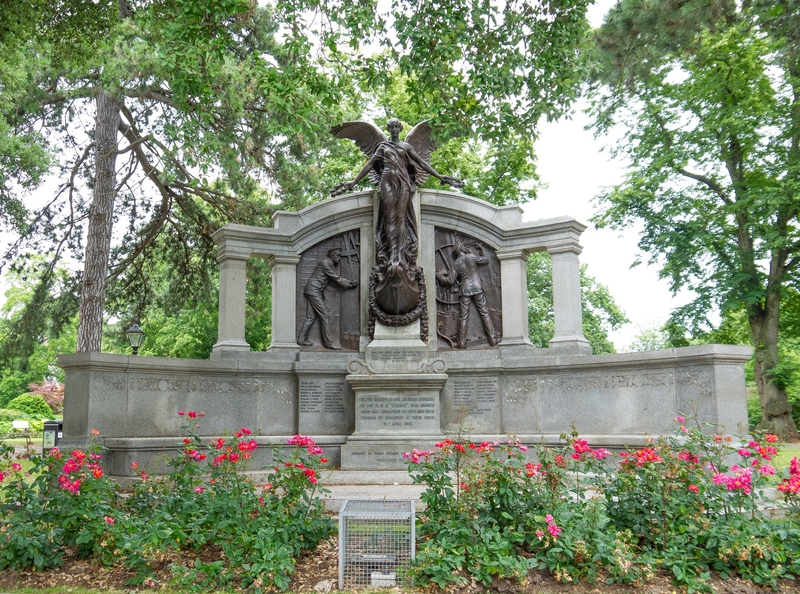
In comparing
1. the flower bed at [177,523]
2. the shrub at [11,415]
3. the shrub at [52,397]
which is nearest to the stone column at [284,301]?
the flower bed at [177,523]

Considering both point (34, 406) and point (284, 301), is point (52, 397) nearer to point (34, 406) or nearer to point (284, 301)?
point (34, 406)

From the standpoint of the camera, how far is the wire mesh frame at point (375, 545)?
532 cm

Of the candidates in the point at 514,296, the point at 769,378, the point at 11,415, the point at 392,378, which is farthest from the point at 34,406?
the point at 769,378

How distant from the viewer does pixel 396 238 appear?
1195 cm

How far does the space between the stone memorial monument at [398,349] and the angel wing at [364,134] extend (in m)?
0.03

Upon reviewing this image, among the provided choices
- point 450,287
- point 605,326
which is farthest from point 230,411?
point 605,326

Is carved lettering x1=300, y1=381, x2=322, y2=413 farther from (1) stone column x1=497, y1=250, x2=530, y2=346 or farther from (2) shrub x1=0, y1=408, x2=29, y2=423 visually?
(2) shrub x1=0, y1=408, x2=29, y2=423

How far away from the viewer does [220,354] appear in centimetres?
1156

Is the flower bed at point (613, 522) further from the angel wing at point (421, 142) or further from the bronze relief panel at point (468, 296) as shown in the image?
the angel wing at point (421, 142)

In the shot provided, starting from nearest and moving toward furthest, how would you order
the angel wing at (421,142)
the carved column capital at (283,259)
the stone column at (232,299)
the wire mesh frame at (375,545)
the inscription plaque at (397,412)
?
the wire mesh frame at (375,545), the inscription plaque at (397,412), the stone column at (232,299), the carved column capital at (283,259), the angel wing at (421,142)

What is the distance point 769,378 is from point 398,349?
587 inches

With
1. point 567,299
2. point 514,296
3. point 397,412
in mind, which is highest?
point 514,296

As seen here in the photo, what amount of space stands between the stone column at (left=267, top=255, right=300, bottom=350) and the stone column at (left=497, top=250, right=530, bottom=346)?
3.58m

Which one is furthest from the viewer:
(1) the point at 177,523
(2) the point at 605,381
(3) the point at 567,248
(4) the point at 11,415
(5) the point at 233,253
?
(4) the point at 11,415
